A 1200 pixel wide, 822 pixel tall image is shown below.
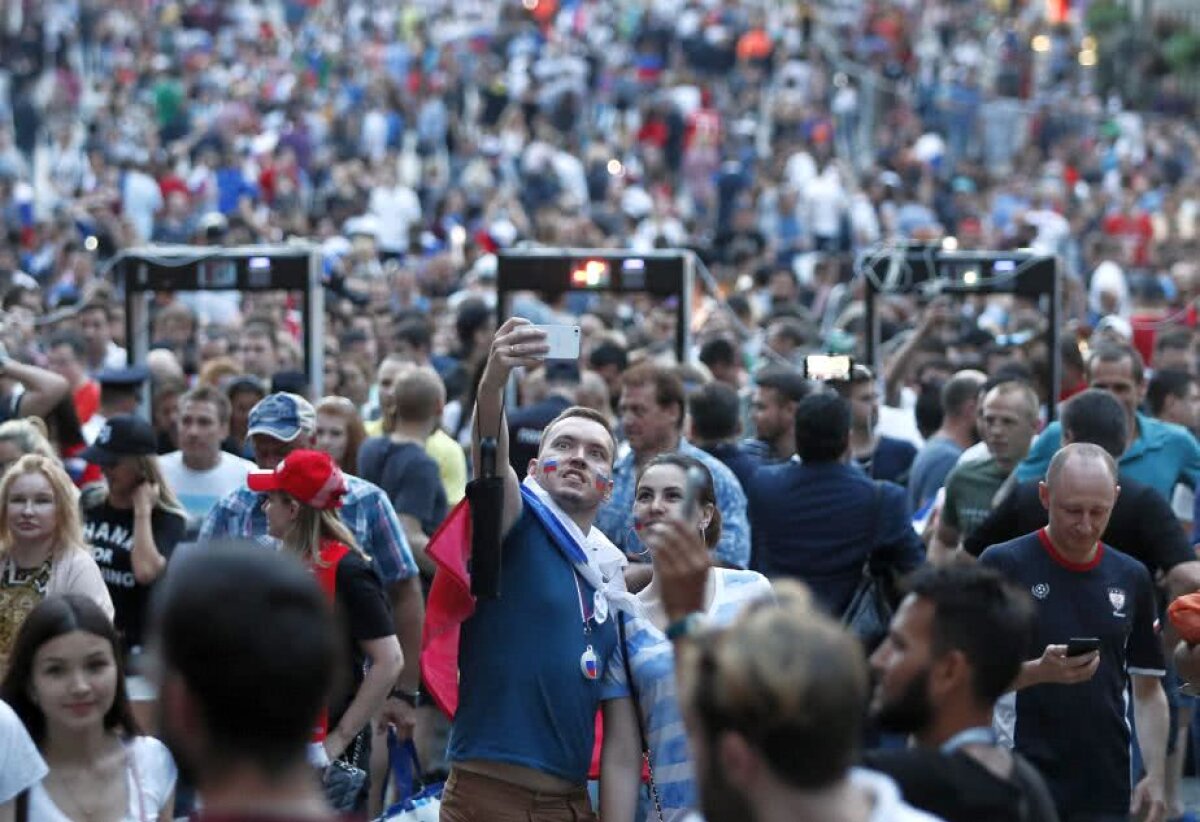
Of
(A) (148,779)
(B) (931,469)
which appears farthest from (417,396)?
(A) (148,779)

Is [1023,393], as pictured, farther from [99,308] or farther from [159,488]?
[99,308]

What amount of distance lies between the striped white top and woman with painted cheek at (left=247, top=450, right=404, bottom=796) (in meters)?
1.03

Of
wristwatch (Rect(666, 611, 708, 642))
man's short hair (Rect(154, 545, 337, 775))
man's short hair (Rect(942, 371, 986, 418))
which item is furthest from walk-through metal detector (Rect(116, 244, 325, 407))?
man's short hair (Rect(154, 545, 337, 775))

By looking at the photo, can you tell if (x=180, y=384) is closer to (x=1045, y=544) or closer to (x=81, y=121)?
(x=1045, y=544)

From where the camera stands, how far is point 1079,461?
6.78 meters

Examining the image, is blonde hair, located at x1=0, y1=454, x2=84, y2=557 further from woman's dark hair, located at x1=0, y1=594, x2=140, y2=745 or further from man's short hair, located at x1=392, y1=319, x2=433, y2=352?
man's short hair, located at x1=392, y1=319, x2=433, y2=352

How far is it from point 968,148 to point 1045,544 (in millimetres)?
29830

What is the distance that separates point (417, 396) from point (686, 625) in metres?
6.31

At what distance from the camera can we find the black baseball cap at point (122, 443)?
8.79 meters

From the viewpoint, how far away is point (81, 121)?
3441 centimetres

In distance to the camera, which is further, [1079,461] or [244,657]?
[1079,461]

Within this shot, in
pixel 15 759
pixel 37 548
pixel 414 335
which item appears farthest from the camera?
pixel 414 335

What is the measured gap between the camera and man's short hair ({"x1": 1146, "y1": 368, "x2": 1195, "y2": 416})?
1120 cm

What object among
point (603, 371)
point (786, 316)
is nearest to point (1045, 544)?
point (603, 371)
